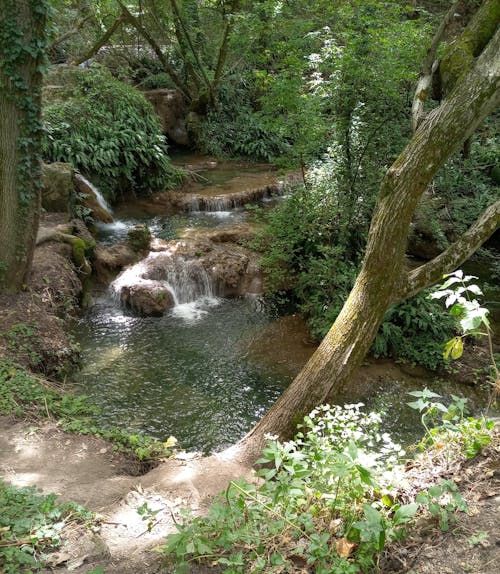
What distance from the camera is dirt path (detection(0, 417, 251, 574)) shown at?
2730 millimetres

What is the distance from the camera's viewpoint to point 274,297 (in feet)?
29.3

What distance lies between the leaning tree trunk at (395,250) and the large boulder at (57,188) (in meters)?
7.21

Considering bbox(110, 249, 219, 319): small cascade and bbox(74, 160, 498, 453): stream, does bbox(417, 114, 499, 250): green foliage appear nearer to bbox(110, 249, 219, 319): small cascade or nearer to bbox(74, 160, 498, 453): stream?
bbox(74, 160, 498, 453): stream

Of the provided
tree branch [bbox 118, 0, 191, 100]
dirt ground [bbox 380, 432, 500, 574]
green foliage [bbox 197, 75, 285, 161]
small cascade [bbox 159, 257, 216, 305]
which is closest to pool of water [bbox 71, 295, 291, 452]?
small cascade [bbox 159, 257, 216, 305]

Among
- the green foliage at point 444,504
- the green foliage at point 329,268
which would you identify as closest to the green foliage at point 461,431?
the green foliage at point 444,504

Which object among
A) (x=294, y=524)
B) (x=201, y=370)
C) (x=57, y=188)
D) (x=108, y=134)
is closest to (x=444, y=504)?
(x=294, y=524)

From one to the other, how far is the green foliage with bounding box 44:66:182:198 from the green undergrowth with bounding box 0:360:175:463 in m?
7.22

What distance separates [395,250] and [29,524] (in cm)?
320

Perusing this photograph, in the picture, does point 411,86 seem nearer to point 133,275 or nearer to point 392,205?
point 392,205

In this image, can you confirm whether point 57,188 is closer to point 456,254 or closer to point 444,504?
point 456,254

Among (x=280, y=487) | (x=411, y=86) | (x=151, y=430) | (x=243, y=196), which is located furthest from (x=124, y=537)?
(x=243, y=196)

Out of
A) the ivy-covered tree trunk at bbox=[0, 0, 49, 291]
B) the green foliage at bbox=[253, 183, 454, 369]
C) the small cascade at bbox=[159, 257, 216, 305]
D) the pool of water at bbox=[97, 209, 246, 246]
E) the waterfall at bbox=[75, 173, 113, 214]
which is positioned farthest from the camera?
the waterfall at bbox=[75, 173, 113, 214]

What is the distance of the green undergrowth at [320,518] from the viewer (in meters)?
2.30

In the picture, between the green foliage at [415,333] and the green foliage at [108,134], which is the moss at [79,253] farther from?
the green foliage at [415,333]
